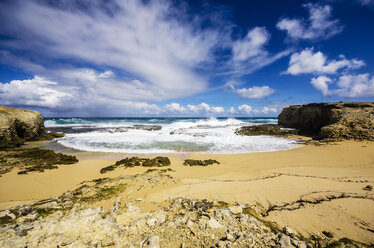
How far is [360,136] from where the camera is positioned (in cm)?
1145

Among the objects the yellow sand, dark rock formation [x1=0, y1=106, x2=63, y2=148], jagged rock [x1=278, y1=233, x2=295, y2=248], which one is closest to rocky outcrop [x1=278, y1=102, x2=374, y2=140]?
the yellow sand

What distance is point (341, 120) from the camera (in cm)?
1315

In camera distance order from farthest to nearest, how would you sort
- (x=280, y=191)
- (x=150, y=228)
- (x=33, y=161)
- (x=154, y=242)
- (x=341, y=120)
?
(x=341, y=120) → (x=33, y=161) → (x=280, y=191) → (x=150, y=228) → (x=154, y=242)

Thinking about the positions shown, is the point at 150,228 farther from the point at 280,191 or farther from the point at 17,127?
→ the point at 17,127

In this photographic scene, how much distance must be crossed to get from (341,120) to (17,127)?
100 feet

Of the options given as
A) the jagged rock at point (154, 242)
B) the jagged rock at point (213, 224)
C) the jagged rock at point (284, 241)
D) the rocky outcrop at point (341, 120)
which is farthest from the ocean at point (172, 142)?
the jagged rock at point (154, 242)

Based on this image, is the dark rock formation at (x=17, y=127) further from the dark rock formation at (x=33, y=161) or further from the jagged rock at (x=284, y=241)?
the jagged rock at (x=284, y=241)

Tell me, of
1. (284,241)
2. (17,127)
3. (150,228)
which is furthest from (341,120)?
(17,127)

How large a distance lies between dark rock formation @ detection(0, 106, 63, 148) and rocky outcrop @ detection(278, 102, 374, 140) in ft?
88.0

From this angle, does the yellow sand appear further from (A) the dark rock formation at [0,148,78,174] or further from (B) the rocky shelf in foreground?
(A) the dark rock formation at [0,148,78,174]

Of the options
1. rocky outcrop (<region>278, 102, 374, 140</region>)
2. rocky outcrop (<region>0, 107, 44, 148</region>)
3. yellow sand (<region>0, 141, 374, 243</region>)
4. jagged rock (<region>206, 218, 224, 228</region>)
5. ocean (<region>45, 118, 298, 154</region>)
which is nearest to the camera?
jagged rock (<region>206, 218, 224, 228</region>)

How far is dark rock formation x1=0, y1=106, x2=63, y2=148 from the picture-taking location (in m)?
11.5

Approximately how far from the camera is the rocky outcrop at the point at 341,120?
11.8 metres

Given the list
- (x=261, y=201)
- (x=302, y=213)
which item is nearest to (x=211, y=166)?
(x=261, y=201)
